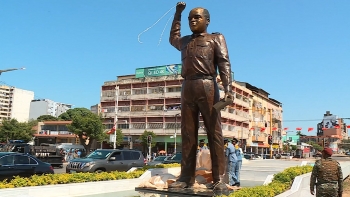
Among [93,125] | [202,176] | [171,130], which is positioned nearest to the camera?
[202,176]

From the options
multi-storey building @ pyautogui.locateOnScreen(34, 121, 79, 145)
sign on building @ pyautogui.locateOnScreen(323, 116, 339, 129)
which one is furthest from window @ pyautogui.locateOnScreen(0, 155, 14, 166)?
sign on building @ pyautogui.locateOnScreen(323, 116, 339, 129)

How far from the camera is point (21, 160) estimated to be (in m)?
12.2

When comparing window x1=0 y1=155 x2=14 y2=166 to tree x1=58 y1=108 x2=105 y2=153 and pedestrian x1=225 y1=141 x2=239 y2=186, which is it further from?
tree x1=58 y1=108 x2=105 y2=153

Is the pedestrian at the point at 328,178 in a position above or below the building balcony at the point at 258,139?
below

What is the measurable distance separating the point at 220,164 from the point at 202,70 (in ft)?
6.20

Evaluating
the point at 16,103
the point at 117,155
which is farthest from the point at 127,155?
the point at 16,103

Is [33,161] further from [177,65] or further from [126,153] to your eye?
[177,65]

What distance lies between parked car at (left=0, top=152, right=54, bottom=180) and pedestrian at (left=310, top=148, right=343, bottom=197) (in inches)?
373

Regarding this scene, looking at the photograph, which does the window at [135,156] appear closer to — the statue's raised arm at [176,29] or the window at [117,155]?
the window at [117,155]

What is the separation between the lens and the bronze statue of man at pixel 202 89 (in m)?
6.87

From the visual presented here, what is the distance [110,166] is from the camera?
1451 centimetres

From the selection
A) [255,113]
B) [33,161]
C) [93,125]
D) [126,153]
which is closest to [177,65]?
[93,125]

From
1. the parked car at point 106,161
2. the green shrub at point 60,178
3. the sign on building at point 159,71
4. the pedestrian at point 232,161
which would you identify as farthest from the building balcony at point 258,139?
the green shrub at point 60,178

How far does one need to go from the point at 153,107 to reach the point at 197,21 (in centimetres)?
4627
